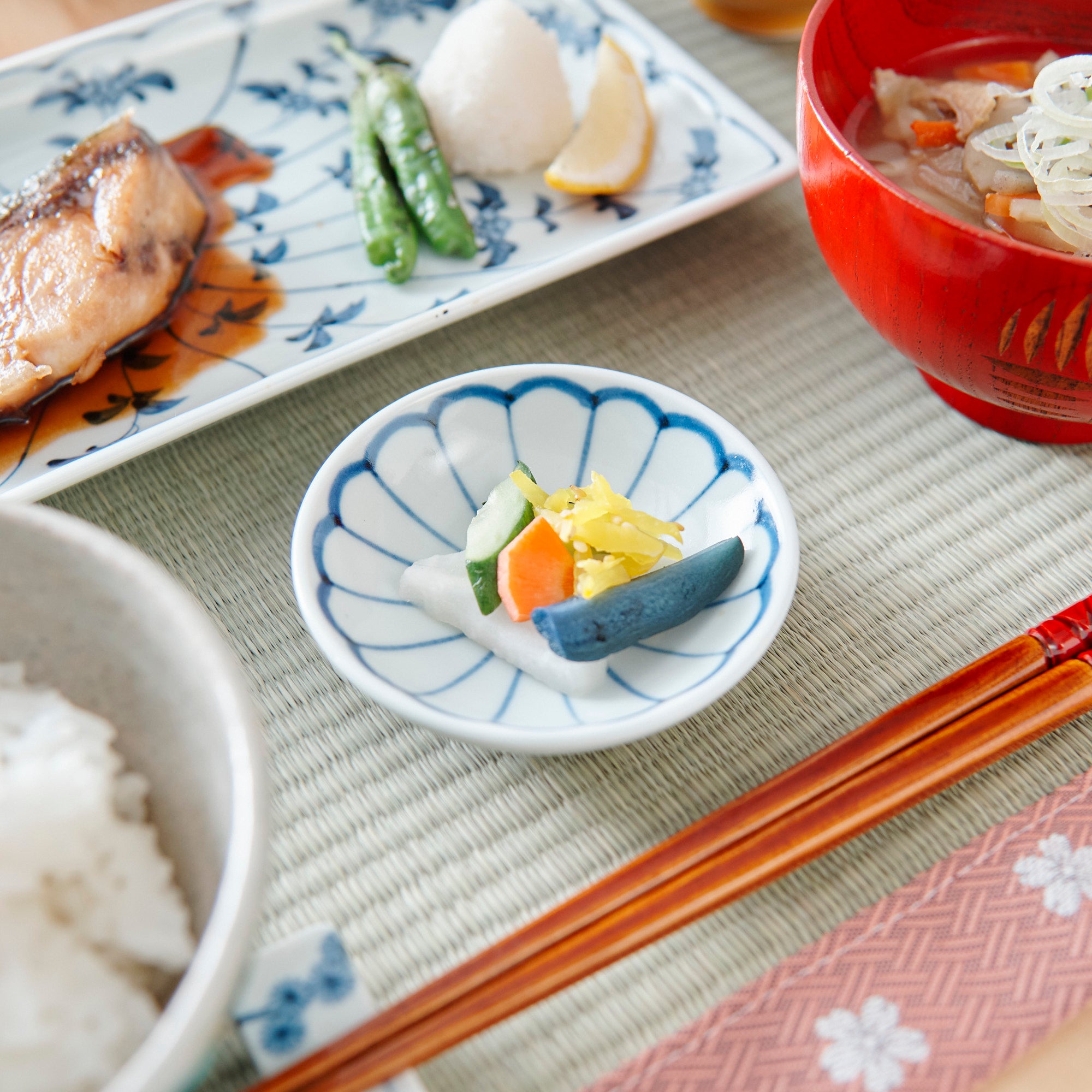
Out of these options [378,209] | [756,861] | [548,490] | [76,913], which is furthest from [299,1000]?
[378,209]

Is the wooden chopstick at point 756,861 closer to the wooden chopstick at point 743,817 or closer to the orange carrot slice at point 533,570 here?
the wooden chopstick at point 743,817

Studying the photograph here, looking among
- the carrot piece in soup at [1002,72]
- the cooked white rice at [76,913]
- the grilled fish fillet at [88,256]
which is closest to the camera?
the cooked white rice at [76,913]

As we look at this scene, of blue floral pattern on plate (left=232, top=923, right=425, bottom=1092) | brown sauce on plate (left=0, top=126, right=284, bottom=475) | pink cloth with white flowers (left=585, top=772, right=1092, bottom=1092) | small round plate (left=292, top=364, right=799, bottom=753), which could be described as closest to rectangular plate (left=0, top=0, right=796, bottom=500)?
brown sauce on plate (left=0, top=126, right=284, bottom=475)

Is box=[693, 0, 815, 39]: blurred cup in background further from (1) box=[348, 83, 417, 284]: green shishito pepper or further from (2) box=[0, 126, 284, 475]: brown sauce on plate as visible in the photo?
(2) box=[0, 126, 284, 475]: brown sauce on plate

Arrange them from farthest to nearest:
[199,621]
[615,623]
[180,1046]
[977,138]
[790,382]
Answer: [790,382] < [977,138] < [615,623] < [199,621] < [180,1046]

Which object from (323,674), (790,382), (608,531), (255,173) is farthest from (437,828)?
(255,173)

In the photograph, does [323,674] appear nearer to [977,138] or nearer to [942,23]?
[977,138]

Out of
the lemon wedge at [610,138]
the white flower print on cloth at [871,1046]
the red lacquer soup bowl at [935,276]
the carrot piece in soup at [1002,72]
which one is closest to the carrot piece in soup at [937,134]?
the red lacquer soup bowl at [935,276]
